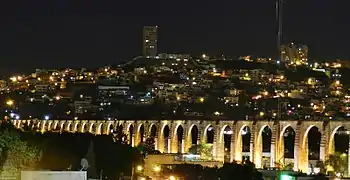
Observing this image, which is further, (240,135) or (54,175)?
(240,135)

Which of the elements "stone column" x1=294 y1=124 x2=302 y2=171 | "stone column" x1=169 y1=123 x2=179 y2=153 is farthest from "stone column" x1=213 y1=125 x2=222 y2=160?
"stone column" x1=294 y1=124 x2=302 y2=171

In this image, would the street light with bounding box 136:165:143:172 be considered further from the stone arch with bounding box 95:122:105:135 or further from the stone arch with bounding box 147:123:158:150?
the stone arch with bounding box 95:122:105:135

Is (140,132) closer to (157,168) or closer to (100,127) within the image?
(100,127)

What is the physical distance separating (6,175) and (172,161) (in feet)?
67.3

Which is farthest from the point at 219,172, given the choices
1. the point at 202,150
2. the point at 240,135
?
the point at 240,135

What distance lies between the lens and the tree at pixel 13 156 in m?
18.7

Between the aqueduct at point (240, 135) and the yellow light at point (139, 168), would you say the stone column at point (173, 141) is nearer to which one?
the aqueduct at point (240, 135)

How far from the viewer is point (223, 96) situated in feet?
352

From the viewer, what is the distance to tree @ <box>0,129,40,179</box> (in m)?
18.7

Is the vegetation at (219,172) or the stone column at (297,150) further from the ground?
the stone column at (297,150)

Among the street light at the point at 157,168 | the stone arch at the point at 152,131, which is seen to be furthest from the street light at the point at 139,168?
the stone arch at the point at 152,131

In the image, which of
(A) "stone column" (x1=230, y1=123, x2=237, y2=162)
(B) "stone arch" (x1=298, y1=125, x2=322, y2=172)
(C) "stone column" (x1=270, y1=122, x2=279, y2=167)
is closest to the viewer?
(B) "stone arch" (x1=298, y1=125, x2=322, y2=172)

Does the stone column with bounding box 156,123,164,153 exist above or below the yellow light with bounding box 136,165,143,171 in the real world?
above

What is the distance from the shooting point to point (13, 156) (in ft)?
65.4
